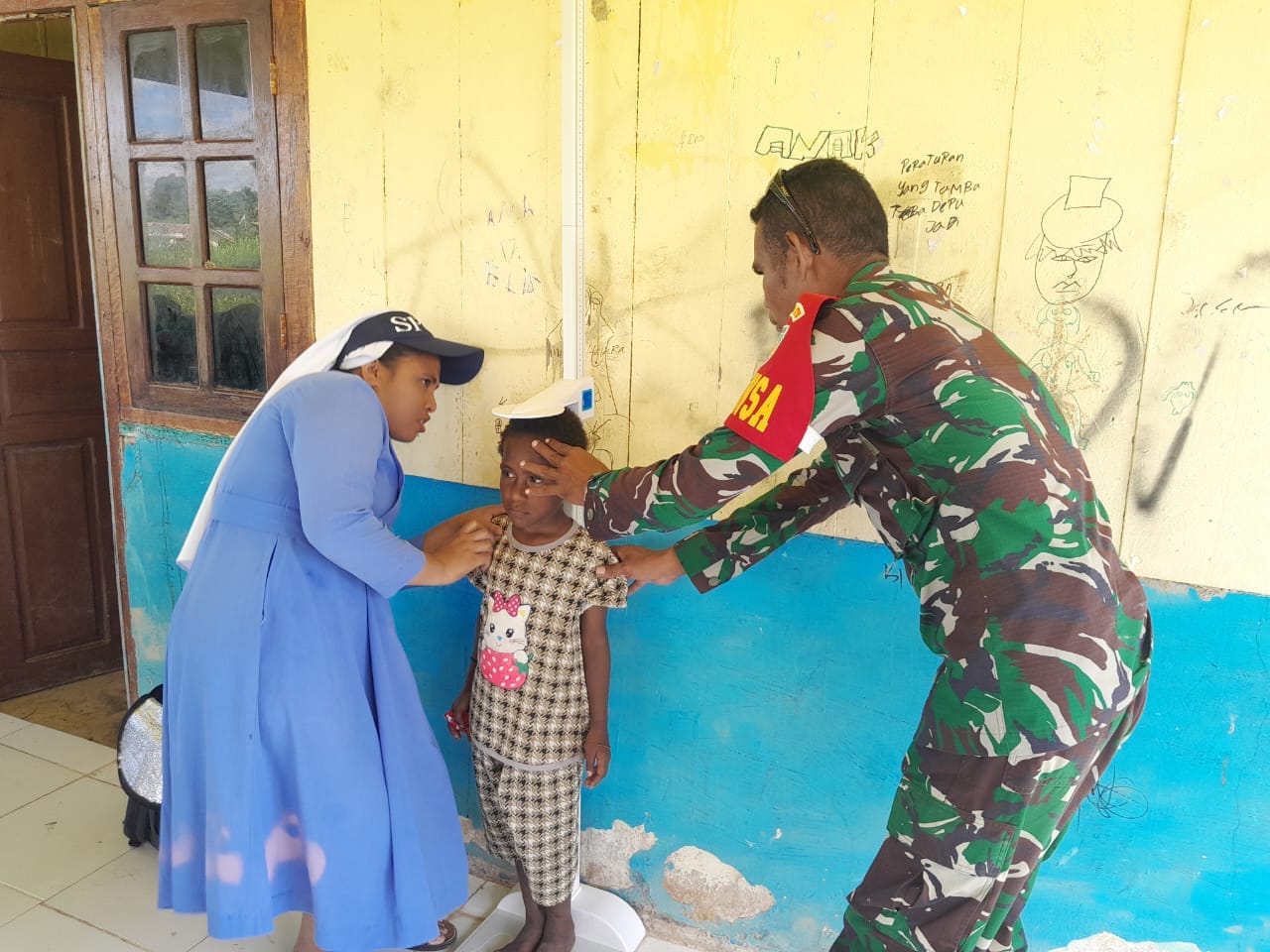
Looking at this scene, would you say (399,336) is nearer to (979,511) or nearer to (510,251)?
(510,251)

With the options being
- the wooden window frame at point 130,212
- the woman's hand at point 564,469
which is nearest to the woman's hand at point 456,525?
the woman's hand at point 564,469

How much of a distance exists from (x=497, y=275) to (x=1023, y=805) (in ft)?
5.68

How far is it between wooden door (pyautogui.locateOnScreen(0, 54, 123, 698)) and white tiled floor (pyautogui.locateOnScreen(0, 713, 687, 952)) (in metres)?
0.69

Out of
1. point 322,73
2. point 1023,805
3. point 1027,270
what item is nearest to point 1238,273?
point 1027,270

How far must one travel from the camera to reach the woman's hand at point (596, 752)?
2.18 meters

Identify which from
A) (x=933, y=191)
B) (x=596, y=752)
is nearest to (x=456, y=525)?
(x=596, y=752)

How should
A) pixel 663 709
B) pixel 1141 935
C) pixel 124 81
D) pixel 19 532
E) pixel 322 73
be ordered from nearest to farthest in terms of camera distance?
1. pixel 1141 935
2. pixel 663 709
3. pixel 322 73
4. pixel 124 81
5. pixel 19 532

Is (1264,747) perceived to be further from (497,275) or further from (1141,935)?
(497,275)

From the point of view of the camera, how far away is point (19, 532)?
12.2 feet

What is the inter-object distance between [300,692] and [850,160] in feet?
5.36

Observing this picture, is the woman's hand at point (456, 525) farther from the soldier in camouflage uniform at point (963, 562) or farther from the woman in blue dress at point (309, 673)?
the soldier in camouflage uniform at point (963, 562)

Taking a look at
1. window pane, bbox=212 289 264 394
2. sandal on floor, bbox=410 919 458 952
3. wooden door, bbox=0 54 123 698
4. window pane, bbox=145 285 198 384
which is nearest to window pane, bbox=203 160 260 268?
window pane, bbox=212 289 264 394

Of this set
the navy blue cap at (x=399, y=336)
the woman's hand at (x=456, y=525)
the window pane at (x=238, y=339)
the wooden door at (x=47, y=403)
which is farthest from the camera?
the wooden door at (x=47, y=403)

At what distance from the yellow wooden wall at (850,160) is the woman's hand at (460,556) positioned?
0.42 m
